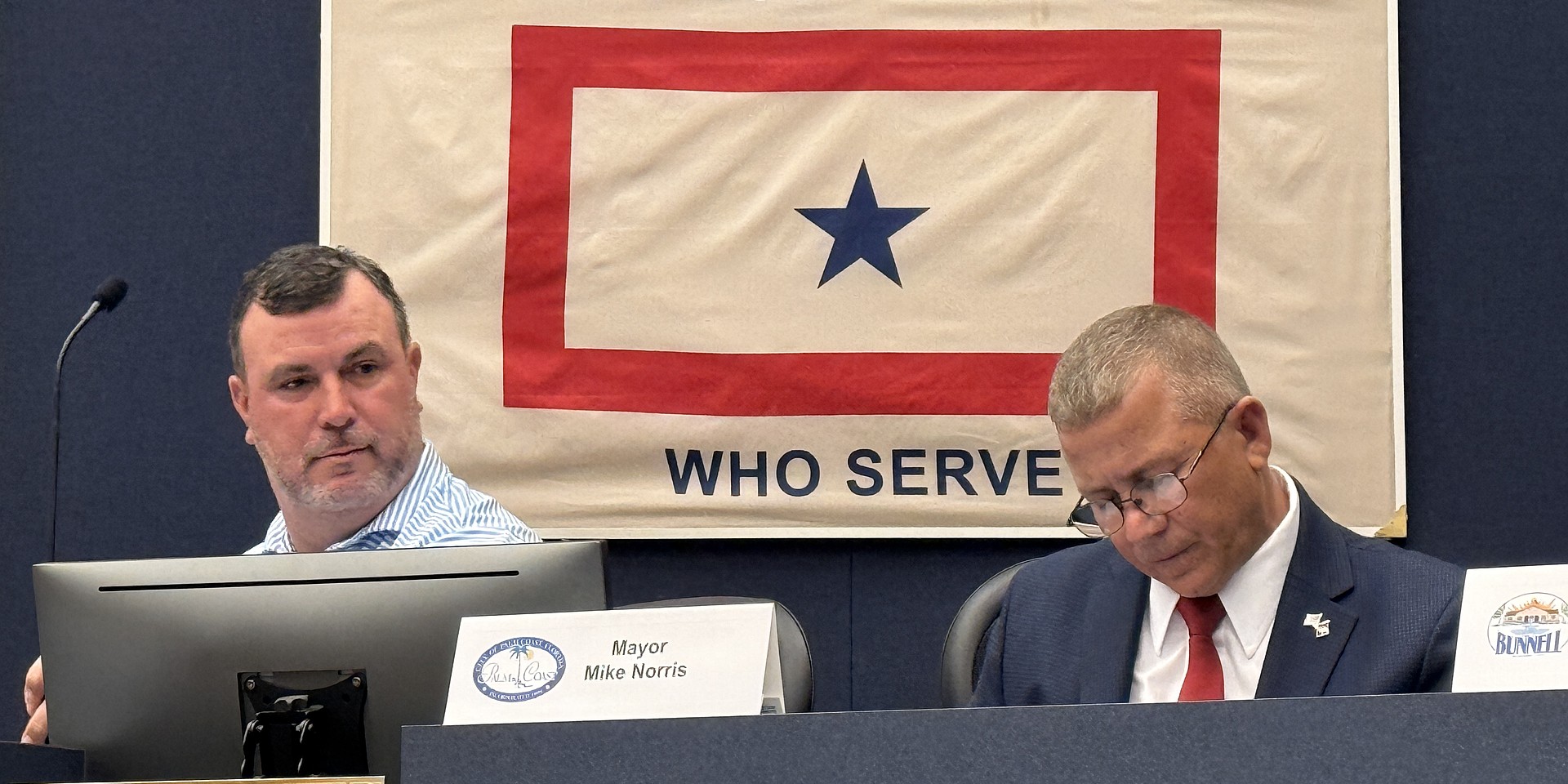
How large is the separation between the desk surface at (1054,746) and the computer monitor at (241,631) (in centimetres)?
30

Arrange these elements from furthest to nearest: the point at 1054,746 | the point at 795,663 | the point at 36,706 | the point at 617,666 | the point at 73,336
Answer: the point at 73,336 < the point at 795,663 < the point at 36,706 < the point at 617,666 < the point at 1054,746

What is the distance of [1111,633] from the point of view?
201 cm

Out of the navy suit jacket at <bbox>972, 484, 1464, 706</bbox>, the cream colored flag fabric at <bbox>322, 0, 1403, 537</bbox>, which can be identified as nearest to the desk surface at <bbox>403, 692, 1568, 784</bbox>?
A: the navy suit jacket at <bbox>972, 484, 1464, 706</bbox>

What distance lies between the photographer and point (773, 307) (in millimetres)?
3289

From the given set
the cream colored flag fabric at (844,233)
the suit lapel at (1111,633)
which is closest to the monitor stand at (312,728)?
the suit lapel at (1111,633)

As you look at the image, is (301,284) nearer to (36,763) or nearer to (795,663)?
(795,663)

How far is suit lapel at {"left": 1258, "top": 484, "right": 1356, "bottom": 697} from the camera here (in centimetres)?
182

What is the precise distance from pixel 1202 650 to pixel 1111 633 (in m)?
0.14

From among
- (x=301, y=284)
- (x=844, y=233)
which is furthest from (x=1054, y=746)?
(x=844, y=233)

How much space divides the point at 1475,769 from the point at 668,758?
0.55 metres

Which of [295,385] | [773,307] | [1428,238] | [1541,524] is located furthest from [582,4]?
[1541,524]

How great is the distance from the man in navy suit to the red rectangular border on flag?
130 centimetres

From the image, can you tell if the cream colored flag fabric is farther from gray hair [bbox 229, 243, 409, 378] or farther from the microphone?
gray hair [bbox 229, 243, 409, 378]

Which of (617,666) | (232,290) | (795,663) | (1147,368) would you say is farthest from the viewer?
(232,290)
